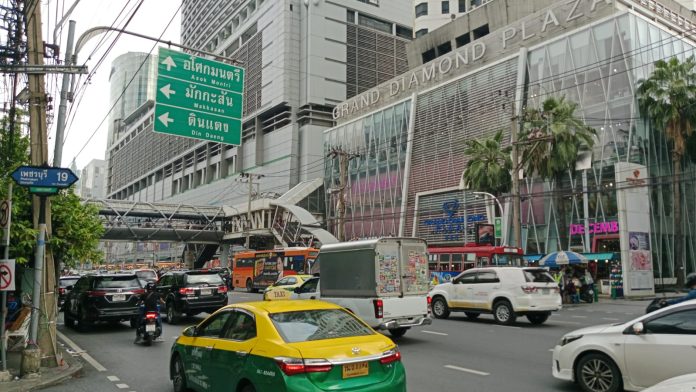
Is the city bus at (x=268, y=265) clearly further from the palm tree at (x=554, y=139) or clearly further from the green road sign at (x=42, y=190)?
the green road sign at (x=42, y=190)

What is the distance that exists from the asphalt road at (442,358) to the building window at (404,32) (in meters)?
74.6

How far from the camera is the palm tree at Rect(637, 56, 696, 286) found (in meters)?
32.8

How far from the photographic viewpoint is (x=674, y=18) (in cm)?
4397

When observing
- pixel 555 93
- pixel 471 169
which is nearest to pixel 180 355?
pixel 471 169

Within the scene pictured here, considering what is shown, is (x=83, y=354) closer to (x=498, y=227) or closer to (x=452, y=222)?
(x=498, y=227)

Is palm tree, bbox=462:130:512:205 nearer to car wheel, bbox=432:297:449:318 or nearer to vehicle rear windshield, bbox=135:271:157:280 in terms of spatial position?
car wheel, bbox=432:297:449:318

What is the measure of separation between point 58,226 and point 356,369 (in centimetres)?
1025

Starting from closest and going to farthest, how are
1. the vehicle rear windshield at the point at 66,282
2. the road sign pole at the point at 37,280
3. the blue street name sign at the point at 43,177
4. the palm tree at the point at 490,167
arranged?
1. the blue street name sign at the point at 43,177
2. the road sign pole at the point at 37,280
3. the vehicle rear windshield at the point at 66,282
4. the palm tree at the point at 490,167

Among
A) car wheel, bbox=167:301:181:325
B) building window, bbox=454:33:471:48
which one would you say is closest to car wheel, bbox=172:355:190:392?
car wheel, bbox=167:301:181:325

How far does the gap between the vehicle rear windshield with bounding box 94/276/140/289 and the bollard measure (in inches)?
287

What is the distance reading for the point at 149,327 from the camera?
13.7 meters

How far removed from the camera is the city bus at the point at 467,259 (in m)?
27.2

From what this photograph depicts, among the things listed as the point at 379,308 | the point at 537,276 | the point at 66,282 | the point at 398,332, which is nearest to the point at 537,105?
the point at 537,276

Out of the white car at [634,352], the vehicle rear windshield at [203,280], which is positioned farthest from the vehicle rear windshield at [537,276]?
the vehicle rear windshield at [203,280]
